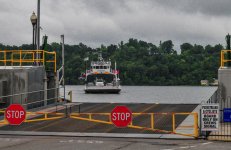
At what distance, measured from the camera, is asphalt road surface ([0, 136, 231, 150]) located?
70.6ft

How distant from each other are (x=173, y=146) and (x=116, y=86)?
9732cm

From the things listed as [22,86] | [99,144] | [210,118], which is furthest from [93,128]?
[22,86]

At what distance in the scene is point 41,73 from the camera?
38625mm

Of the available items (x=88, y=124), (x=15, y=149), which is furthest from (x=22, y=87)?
(x=15, y=149)

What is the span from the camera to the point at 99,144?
22.5 metres

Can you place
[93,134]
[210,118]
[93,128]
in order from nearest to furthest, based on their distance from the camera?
1. [210,118]
2. [93,134]
3. [93,128]

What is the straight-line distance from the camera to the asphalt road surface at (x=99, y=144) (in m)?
21.5

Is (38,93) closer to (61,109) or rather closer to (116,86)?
(61,109)

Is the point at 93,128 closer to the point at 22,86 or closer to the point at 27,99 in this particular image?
the point at 27,99

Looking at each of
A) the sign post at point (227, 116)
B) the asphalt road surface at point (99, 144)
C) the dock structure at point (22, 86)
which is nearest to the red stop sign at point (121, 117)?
the asphalt road surface at point (99, 144)

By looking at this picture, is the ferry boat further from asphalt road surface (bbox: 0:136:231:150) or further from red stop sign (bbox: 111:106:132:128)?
asphalt road surface (bbox: 0:136:231:150)

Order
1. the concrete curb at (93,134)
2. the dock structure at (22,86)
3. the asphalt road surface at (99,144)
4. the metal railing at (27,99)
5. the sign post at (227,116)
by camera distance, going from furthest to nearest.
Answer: the dock structure at (22,86) < the metal railing at (27,99) < the sign post at (227,116) < the concrete curb at (93,134) < the asphalt road surface at (99,144)

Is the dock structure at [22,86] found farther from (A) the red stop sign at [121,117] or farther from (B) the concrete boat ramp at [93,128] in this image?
(A) the red stop sign at [121,117]

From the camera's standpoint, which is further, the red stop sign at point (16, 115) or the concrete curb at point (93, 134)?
the red stop sign at point (16, 115)
